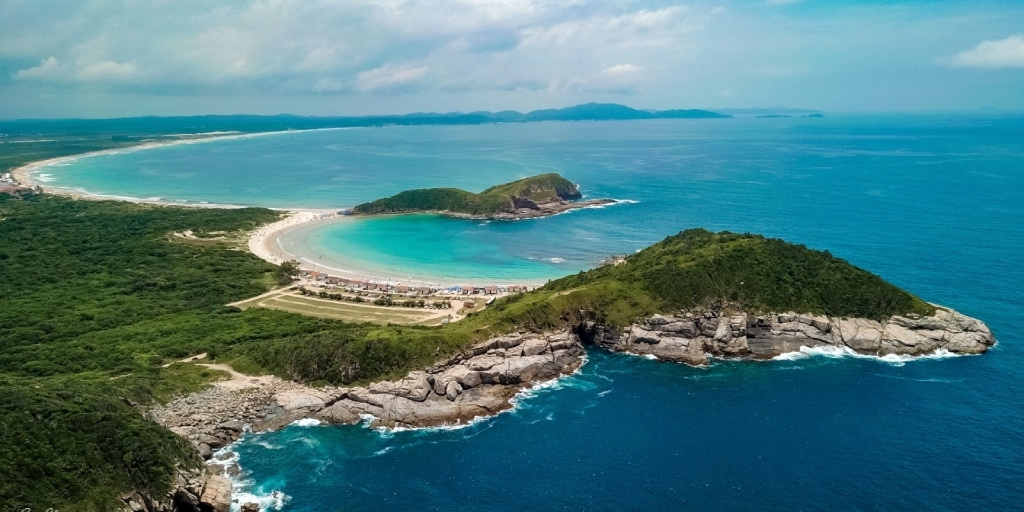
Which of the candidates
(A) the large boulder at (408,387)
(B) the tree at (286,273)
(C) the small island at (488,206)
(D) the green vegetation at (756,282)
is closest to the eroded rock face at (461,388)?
(A) the large boulder at (408,387)

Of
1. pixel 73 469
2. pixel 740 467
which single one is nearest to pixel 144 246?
pixel 73 469

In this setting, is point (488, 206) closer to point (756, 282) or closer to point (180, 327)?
point (756, 282)

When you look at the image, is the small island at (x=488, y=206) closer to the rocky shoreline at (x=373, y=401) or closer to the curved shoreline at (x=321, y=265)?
the curved shoreline at (x=321, y=265)

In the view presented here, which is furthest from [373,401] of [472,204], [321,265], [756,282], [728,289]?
[472,204]

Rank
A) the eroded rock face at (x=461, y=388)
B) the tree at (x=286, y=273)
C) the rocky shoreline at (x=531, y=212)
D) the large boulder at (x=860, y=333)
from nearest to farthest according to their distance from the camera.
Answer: the eroded rock face at (x=461, y=388) < the large boulder at (x=860, y=333) < the tree at (x=286, y=273) < the rocky shoreline at (x=531, y=212)

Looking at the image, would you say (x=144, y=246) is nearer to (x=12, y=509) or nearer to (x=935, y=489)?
(x=12, y=509)

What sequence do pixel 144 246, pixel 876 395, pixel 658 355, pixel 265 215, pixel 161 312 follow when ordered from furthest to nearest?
pixel 265 215
pixel 144 246
pixel 161 312
pixel 658 355
pixel 876 395

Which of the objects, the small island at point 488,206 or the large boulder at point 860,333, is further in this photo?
the small island at point 488,206
